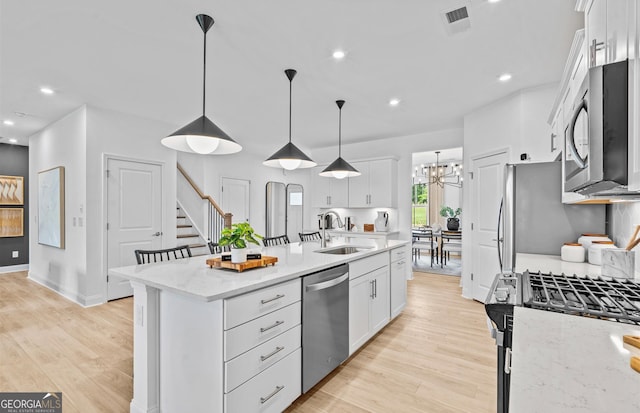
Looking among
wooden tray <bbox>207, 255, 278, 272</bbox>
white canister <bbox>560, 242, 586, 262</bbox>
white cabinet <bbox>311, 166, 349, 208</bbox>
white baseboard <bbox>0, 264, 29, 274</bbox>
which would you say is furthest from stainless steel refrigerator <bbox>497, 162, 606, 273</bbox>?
white baseboard <bbox>0, 264, 29, 274</bbox>

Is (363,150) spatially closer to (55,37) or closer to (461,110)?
(461,110)

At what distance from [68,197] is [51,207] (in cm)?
64

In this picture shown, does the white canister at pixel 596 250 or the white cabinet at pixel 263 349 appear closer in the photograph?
the white cabinet at pixel 263 349

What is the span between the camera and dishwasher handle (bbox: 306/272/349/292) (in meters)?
2.09

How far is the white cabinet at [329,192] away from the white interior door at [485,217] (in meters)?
2.58

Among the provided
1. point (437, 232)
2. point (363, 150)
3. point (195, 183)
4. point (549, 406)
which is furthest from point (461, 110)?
point (195, 183)

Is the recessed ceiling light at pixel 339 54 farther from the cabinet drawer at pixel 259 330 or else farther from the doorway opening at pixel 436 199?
the doorway opening at pixel 436 199

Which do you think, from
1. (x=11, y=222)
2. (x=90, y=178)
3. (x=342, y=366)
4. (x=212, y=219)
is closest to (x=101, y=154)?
(x=90, y=178)

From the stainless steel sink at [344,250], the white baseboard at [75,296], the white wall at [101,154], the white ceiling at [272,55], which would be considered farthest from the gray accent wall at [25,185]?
the stainless steel sink at [344,250]

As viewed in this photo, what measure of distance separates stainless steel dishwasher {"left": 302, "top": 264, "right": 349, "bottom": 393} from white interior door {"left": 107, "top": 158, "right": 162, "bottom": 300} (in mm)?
3546

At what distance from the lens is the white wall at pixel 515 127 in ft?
11.8

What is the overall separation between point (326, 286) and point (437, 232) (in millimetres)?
5618

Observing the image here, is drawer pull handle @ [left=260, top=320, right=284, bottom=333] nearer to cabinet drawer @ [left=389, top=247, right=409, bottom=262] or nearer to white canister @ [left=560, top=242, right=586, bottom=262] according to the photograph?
cabinet drawer @ [left=389, top=247, right=409, bottom=262]

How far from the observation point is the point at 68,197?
4500mm
